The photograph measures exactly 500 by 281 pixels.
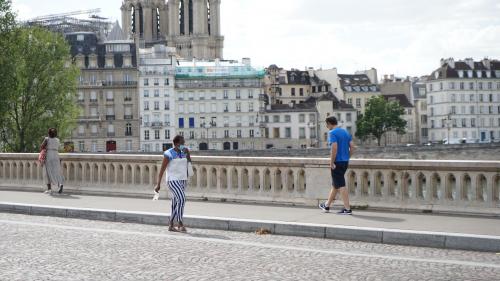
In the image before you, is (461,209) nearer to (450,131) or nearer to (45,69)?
(45,69)

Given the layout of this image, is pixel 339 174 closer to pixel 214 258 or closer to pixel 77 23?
pixel 214 258

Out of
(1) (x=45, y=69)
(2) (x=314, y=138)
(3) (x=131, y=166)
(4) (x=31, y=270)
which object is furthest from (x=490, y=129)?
(4) (x=31, y=270)

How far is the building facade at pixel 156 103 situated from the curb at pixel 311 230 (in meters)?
92.9

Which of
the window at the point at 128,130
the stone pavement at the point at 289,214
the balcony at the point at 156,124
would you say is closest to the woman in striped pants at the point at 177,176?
the stone pavement at the point at 289,214

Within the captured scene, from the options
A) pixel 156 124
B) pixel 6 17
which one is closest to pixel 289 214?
pixel 6 17

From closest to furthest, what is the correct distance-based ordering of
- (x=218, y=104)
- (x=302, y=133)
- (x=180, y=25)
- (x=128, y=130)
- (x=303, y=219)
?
(x=303, y=219), (x=128, y=130), (x=218, y=104), (x=302, y=133), (x=180, y=25)

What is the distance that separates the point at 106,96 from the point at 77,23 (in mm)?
31756

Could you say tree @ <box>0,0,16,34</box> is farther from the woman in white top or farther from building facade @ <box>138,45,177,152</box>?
building facade @ <box>138,45,177,152</box>

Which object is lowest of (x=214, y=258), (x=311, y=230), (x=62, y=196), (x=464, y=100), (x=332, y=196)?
(x=214, y=258)

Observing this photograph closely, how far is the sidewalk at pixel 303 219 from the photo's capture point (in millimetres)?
12102

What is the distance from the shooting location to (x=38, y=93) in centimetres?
6025

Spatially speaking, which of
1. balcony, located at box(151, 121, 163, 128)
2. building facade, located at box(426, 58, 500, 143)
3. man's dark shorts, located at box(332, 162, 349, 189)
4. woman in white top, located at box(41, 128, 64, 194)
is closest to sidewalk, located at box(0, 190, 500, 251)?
man's dark shorts, located at box(332, 162, 349, 189)

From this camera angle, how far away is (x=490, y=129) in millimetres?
132125

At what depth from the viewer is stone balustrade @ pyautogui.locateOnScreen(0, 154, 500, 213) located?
557 inches
